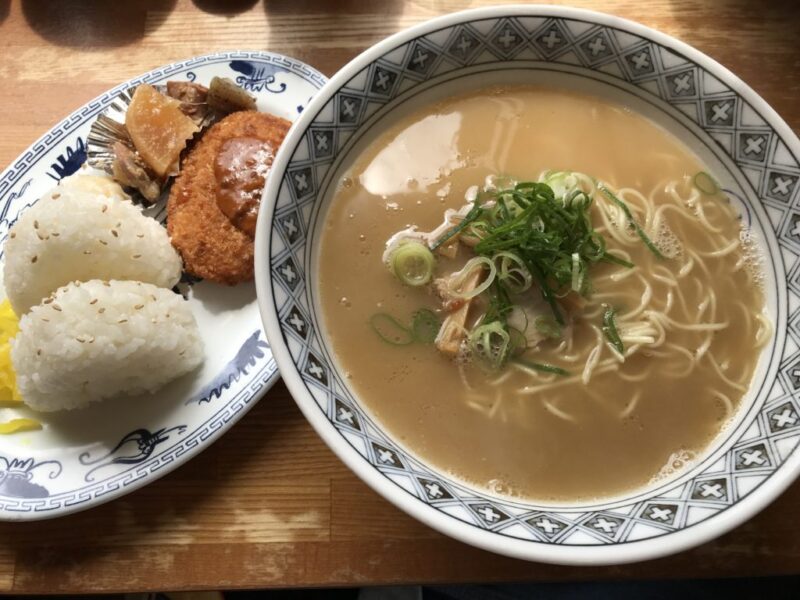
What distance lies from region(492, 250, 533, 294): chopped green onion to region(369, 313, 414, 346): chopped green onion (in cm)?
25

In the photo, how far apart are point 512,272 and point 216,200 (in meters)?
1.01

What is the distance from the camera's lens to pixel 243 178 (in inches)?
79.4

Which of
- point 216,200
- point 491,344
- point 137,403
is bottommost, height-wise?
point 137,403

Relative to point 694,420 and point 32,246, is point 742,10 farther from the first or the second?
point 32,246

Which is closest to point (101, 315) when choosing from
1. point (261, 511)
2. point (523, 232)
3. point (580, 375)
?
point (261, 511)

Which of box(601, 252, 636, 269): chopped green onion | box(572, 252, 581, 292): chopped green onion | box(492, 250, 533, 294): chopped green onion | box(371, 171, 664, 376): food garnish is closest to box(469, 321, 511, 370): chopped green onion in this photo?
box(371, 171, 664, 376): food garnish

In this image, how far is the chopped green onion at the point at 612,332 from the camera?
157 cm

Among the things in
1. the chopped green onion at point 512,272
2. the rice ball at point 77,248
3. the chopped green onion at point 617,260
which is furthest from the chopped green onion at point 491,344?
the rice ball at point 77,248

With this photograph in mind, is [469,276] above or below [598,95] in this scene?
below

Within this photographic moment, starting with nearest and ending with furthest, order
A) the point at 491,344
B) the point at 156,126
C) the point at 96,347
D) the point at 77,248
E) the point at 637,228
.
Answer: the point at 491,344, the point at 637,228, the point at 96,347, the point at 77,248, the point at 156,126

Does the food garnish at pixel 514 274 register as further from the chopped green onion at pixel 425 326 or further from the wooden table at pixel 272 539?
the wooden table at pixel 272 539

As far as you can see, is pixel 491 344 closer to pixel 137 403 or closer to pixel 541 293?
pixel 541 293

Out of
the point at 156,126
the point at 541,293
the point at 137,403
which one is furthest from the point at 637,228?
the point at 156,126

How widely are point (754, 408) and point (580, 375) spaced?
1.25 feet
